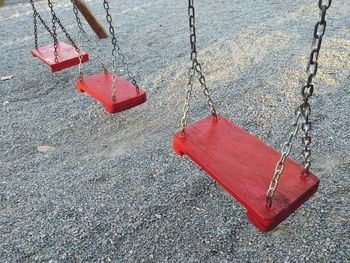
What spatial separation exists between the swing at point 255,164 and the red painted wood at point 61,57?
5.79 ft

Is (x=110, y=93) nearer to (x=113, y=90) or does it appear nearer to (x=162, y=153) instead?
(x=113, y=90)

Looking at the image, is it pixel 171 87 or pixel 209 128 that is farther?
pixel 171 87

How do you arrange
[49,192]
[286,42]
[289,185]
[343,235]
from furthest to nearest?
[286,42] < [49,192] < [343,235] < [289,185]

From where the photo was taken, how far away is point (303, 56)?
404 centimetres

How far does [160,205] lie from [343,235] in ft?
3.49

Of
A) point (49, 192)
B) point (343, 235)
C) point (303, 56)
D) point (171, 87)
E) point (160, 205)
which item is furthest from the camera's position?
point (303, 56)

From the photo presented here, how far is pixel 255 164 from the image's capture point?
70.9 inches

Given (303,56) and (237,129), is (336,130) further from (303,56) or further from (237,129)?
(303,56)

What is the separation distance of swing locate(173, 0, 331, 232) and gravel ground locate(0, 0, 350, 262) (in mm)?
464

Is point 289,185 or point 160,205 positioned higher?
point 289,185

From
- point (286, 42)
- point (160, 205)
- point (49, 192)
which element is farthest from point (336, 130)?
point (49, 192)

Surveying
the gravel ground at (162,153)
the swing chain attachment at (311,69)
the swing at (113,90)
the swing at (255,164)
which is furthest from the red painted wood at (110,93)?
the swing chain attachment at (311,69)

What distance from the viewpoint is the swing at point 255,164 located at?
4.79 feet

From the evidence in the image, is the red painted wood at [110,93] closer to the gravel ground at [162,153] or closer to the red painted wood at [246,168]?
the gravel ground at [162,153]
